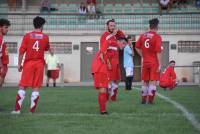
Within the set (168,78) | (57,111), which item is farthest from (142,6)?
(57,111)

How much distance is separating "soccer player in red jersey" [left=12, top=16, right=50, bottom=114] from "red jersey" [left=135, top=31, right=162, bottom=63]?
3.58 m

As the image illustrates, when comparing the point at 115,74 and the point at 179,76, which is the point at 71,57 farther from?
the point at 115,74

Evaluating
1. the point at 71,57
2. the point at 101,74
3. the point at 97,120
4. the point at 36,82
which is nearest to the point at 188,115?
the point at 101,74

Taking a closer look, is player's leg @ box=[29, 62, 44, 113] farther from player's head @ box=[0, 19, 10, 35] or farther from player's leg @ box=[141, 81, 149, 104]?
player's leg @ box=[141, 81, 149, 104]

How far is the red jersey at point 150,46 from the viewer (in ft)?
54.1

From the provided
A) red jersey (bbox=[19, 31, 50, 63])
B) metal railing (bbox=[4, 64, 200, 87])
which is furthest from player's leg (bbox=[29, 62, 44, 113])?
metal railing (bbox=[4, 64, 200, 87])

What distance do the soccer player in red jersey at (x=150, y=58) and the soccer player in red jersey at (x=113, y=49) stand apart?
653 mm

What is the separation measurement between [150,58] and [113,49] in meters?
0.99

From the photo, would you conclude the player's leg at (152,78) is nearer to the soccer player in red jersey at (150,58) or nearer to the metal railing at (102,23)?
the soccer player in red jersey at (150,58)

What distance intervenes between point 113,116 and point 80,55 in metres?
25.4

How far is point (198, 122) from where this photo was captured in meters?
12.0

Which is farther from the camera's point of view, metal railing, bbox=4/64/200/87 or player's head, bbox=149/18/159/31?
metal railing, bbox=4/64/200/87

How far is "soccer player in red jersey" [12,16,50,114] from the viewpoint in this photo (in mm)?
13664

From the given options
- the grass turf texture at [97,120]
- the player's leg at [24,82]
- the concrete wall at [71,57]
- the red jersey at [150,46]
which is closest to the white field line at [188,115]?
the grass turf texture at [97,120]
